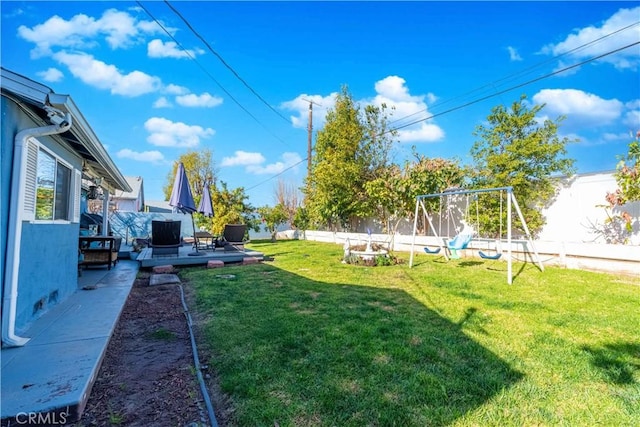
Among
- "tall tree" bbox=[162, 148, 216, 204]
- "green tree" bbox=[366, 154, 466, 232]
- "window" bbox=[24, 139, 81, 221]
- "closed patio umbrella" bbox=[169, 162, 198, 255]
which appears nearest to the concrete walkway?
"window" bbox=[24, 139, 81, 221]

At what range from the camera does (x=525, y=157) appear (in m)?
9.33

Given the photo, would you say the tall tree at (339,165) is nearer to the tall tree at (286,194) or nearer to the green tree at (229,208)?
the green tree at (229,208)

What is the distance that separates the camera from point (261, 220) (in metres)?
18.7

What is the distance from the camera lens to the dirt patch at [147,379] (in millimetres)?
2189

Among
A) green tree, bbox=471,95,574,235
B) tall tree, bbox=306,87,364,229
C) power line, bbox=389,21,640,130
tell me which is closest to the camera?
power line, bbox=389,21,640,130

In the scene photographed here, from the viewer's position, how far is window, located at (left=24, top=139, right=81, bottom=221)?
131 inches

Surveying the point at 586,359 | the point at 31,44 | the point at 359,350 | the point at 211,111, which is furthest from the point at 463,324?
the point at 211,111

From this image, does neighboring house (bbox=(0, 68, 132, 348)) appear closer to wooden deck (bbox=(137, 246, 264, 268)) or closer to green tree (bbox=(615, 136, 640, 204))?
wooden deck (bbox=(137, 246, 264, 268))

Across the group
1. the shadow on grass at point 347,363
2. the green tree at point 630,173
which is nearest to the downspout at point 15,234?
the shadow on grass at point 347,363

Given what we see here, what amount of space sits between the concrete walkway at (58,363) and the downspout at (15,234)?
0.19 meters

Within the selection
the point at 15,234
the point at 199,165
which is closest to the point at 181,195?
the point at 15,234

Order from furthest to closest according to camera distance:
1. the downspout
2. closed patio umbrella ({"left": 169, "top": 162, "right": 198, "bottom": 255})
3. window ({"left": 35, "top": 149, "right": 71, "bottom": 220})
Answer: closed patio umbrella ({"left": 169, "top": 162, "right": 198, "bottom": 255}) < window ({"left": 35, "top": 149, "right": 71, "bottom": 220}) < the downspout

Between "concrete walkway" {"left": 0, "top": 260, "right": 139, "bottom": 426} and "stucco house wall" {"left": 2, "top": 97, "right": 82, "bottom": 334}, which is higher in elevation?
"stucco house wall" {"left": 2, "top": 97, "right": 82, "bottom": 334}

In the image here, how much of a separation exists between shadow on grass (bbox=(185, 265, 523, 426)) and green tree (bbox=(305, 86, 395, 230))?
31.6 ft
